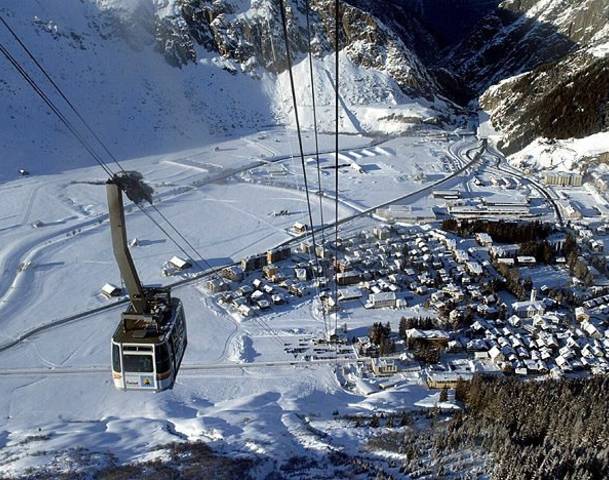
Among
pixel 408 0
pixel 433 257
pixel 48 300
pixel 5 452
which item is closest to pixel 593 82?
pixel 433 257

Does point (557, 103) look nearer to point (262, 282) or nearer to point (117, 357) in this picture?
point (262, 282)

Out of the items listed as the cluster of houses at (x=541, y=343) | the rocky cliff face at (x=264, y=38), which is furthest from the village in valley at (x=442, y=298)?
the rocky cliff face at (x=264, y=38)

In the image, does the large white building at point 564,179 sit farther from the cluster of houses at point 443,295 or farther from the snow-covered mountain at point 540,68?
the cluster of houses at point 443,295

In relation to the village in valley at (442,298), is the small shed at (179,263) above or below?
above

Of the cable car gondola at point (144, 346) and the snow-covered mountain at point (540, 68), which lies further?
the snow-covered mountain at point (540, 68)

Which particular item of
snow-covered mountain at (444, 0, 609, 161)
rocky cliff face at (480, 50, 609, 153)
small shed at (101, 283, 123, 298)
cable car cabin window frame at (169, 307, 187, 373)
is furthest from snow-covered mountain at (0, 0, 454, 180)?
cable car cabin window frame at (169, 307, 187, 373)

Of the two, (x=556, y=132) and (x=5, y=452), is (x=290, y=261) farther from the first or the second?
(x=556, y=132)

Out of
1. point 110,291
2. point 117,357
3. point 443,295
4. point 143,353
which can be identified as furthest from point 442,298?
point 117,357
